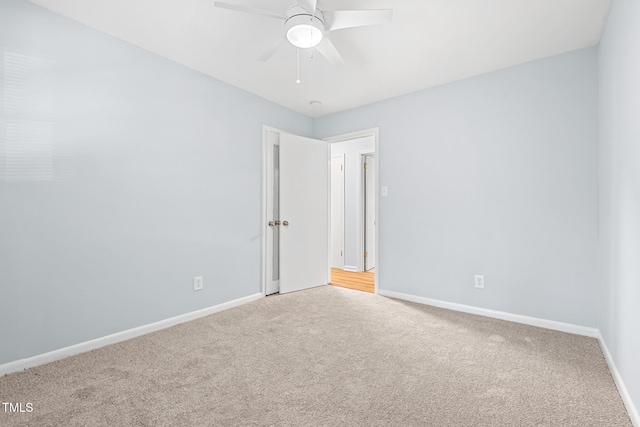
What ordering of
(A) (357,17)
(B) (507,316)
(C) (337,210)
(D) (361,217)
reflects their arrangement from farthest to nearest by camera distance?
(C) (337,210)
(D) (361,217)
(B) (507,316)
(A) (357,17)

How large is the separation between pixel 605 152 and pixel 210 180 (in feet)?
11.1

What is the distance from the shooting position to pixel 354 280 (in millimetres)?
4797

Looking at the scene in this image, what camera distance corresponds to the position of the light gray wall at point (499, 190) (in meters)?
2.59

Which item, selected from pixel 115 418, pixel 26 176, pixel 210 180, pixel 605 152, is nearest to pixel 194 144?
pixel 210 180

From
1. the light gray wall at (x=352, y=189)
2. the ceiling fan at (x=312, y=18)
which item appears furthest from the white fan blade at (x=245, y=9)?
the light gray wall at (x=352, y=189)

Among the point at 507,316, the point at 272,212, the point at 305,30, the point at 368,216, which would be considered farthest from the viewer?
the point at 368,216

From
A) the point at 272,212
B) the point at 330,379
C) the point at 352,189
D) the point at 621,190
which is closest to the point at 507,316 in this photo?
the point at 621,190

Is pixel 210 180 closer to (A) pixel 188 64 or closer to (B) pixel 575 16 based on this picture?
(A) pixel 188 64

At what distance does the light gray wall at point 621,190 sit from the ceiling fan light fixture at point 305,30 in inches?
65.5

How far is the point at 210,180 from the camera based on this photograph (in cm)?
320

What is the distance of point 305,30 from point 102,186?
192 centimetres

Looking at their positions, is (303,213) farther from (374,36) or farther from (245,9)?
(245,9)

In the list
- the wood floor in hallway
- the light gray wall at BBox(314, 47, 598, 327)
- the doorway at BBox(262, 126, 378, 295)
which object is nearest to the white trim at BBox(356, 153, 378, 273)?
the wood floor in hallway

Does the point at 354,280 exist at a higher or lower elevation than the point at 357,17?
lower
